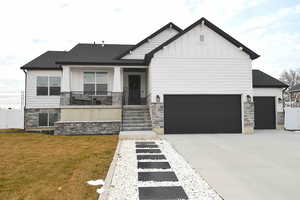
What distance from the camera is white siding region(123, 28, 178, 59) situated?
1379 centimetres

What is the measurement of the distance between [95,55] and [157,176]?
11772 millimetres

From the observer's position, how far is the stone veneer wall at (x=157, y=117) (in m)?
10.7

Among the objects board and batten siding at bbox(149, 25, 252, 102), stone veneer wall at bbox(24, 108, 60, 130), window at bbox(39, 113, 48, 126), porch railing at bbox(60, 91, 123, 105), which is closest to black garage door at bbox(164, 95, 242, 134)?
board and batten siding at bbox(149, 25, 252, 102)

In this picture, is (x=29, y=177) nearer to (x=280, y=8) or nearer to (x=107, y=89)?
(x=107, y=89)

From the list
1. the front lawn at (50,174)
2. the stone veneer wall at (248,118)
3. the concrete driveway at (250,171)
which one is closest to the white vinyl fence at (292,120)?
the stone veneer wall at (248,118)

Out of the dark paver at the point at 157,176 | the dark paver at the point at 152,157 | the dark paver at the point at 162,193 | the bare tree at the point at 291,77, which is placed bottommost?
the dark paver at the point at 152,157

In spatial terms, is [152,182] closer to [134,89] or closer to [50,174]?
[50,174]

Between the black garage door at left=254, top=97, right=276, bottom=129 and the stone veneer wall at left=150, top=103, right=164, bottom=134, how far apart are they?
7216 millimetres

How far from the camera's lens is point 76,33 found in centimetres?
1855

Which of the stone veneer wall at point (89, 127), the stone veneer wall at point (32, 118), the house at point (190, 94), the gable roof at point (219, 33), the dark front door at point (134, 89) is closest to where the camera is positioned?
the gable roof at point (219, 33)

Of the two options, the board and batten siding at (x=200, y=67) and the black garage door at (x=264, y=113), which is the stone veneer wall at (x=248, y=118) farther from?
the black garage door at (x=264, y=113)

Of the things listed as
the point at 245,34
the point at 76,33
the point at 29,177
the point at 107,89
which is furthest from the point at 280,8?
the point at 76,33

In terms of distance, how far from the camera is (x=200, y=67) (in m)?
11.1

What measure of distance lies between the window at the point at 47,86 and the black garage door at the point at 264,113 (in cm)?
1511
